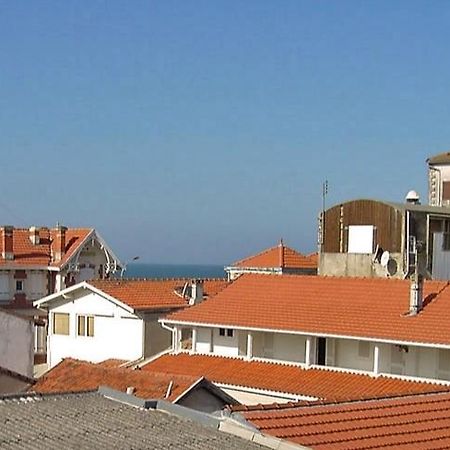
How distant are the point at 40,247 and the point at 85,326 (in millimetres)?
18972

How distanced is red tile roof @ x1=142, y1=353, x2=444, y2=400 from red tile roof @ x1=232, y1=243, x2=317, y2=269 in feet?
46.7

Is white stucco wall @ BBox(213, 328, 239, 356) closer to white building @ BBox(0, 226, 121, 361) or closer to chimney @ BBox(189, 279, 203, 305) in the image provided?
chimney @ BBox(189, 279, 203, 305)

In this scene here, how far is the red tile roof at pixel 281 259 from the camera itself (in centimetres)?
4659

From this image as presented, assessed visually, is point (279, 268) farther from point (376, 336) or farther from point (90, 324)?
point (376, 336)

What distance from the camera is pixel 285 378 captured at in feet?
95.5

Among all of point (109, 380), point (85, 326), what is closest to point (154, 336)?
point (85, 326)

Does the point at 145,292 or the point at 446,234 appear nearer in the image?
the point at 446,234

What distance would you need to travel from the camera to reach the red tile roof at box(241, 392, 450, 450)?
1458 cm

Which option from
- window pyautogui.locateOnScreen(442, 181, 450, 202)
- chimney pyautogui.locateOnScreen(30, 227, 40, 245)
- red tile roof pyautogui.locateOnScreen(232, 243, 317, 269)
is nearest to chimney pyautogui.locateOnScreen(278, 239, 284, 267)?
red tile roof pyautogui.locateOnScreen(232, 243, 317, 269)

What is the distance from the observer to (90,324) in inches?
1516

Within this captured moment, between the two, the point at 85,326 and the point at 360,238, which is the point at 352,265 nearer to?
the point at 360,238

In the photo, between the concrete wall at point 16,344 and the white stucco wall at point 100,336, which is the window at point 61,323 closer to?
the white stucco wall at point 100,336

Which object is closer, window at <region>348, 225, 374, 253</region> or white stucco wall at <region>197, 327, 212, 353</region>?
white stucco wall at <region>197, 327, 212, 353</region>

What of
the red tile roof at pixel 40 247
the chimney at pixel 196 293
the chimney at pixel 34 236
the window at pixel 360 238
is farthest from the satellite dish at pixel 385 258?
the chimney at pixel 34 236
